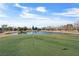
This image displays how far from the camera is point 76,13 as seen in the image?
304cm

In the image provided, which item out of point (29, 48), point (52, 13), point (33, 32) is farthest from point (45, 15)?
point (29, 48)

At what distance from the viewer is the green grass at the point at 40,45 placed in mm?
3035

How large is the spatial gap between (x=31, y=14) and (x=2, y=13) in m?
0.43

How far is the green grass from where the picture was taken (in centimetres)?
304

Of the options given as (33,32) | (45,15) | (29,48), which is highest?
(45,15)

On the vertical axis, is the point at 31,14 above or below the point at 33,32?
above

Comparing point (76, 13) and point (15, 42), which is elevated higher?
point (76, 13)

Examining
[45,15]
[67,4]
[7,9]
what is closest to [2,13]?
[7,9]

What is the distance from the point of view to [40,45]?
3.06 metres

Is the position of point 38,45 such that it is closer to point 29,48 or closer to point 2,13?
point 29,48

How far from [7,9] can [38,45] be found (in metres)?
0.70

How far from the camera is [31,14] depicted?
3.06 m

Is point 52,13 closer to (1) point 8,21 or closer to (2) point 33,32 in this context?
(2) point 33,32

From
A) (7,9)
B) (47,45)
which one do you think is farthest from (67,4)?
(7,9)
